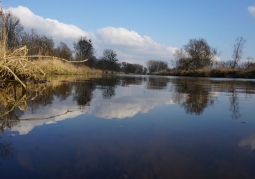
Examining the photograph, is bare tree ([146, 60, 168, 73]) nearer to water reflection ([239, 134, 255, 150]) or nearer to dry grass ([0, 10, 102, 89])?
dry grass ([0, 10, 102, 89])

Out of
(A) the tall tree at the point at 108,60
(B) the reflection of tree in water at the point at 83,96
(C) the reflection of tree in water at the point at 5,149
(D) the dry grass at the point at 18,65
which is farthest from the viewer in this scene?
(A) the tall tree at the point at 108,60

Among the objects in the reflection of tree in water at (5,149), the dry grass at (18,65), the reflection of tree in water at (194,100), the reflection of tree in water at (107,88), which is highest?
the dry grass at (18,65)

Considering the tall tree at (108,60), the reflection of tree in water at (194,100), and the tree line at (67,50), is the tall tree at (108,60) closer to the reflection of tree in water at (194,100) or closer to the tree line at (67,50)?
the tree line at (67,50)

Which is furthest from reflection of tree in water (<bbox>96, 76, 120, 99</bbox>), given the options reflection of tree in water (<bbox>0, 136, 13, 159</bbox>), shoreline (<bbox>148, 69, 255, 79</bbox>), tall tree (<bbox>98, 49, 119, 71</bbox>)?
tall tree (<bbox>98, 49, 119, 71</bbox>)

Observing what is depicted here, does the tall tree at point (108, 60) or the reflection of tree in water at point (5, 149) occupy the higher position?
the tall tree at point (108, 60)

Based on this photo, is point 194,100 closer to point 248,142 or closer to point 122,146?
point 248,142

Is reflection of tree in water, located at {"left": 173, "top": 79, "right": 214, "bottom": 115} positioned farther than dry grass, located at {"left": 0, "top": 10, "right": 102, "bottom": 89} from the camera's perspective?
No

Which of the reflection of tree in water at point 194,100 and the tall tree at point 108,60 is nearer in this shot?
Answer: the reflection of tree in water at point 194,100

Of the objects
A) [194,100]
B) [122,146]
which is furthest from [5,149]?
[194,100]

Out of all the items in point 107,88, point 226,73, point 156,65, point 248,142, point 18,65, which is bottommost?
point 248,142

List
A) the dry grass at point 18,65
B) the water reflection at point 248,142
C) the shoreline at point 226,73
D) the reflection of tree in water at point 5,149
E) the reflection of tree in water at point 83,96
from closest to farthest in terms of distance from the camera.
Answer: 1. the reflection of tree in water at point 5,149
2. the water reflection at point 248,142
3. the reflection of tree in water at point 83,96
4. the dry grass at point 18,65
5. the shoreline at point 226,73

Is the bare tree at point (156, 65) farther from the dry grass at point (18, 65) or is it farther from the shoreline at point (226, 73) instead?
the dry grass at point (18, 65)

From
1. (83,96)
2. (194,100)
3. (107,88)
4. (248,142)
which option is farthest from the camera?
(107,88)

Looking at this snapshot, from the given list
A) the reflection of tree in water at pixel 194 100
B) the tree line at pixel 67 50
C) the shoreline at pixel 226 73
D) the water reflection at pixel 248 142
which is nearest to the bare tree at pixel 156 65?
the tree line at pixel 67 50
